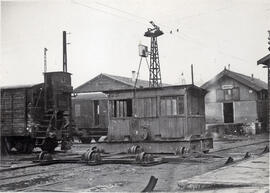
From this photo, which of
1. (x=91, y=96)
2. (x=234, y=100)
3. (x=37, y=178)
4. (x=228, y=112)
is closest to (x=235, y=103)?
(x=234, y=100)

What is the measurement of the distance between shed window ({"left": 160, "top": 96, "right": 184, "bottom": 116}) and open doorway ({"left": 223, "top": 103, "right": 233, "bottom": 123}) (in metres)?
21.4

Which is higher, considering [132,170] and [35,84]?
[35,84]

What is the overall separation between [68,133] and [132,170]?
8.99 meters

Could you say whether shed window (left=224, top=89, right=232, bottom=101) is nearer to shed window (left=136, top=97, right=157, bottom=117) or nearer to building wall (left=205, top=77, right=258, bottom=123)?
building wall (left=205, top=77, right=258, bottom=123)

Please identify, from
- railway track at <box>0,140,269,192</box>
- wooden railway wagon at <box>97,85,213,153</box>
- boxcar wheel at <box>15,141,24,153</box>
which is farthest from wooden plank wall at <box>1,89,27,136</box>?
railway track at <box>0,140,269,192</box>

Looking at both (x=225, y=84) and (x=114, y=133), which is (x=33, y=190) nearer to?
(x=114, y=133)

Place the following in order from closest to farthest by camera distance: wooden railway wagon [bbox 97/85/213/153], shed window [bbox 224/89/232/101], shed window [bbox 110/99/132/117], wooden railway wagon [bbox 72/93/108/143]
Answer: wooden railway wagon [bbox 97/85/213/153], shed window [bbox 110/99/132/117], wooden railway wagon [bbox 72/93/108/143], shed window [bbox 224/89/232/101]

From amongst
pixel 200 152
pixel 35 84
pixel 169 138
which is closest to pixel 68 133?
pixel 35 84

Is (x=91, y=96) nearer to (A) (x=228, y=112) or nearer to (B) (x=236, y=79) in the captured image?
(B) (x=236, y=79)

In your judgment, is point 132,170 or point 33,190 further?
point 132,170

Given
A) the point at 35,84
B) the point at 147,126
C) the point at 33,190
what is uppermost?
the point at 35,84

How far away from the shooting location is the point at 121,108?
16203 millimetres

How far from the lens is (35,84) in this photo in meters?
19.0

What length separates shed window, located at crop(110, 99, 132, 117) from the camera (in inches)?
635
